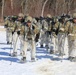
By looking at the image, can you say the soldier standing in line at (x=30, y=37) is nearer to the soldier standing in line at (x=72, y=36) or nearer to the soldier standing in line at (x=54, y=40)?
the soldier standing in line at (x=72, y=36)

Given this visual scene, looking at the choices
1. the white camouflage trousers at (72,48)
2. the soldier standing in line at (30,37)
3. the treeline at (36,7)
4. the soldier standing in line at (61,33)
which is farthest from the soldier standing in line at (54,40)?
the treeline at (36,7)

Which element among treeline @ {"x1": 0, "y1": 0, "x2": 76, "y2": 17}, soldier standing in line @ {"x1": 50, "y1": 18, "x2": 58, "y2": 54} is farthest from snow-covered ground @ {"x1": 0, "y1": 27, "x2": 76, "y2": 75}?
treeline @ {"x1": 0, "y1": 0, "x2": 76, "y2": 17}

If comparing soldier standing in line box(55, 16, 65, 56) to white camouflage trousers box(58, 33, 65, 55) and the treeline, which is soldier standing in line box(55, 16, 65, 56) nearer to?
white camouflage trousers box(58, 33, 65, 55)

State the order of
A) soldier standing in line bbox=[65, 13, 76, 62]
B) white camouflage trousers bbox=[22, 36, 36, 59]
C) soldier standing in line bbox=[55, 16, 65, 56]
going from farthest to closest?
soldier standing in line bbox=[55, 16, 65, 56]
soldier standing in line bbox=[65, 13, 76, 62]
white camouflage trousers bbox=[22, 36, 36, 59]

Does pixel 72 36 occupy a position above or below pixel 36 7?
below

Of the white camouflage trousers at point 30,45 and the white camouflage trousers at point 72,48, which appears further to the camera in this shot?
the white camouflage trousers at point 72,48

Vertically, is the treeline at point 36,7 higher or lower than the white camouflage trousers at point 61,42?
higher

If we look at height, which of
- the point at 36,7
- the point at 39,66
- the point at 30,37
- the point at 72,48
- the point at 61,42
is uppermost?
the point at 36,7

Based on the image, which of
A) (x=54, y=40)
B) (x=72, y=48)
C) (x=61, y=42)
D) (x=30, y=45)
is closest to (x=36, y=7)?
(x=54, y=40)

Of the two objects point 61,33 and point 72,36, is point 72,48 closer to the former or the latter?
point 72,36

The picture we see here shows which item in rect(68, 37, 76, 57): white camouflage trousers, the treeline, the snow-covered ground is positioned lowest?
the snow-covered ground

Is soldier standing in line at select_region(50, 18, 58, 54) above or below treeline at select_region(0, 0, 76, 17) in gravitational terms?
below

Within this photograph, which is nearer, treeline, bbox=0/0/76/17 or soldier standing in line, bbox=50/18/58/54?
soldier standing in line, bbox=50/18/58/54

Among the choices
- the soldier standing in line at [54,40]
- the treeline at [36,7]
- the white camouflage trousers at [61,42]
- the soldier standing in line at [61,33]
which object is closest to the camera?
the soldier standing in line at [61,33]
